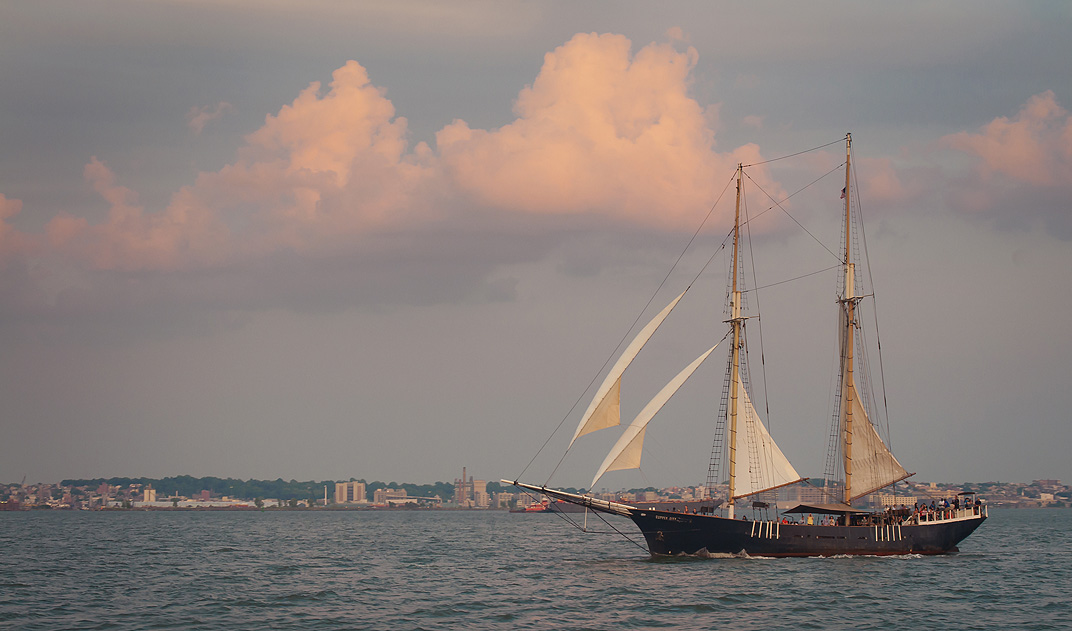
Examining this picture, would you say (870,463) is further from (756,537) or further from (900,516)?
(756,537)

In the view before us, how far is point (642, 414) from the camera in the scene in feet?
179

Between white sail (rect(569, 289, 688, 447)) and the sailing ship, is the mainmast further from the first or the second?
white sail (rect(569, 289, 688, 447))

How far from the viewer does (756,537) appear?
5569 centimetres

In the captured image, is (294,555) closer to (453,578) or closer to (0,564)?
(0,564)

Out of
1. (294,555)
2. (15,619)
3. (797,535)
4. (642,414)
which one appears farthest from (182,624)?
(294,555)

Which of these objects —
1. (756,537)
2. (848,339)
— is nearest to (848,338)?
(848,339)

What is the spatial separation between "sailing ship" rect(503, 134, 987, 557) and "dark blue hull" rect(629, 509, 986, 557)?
5cm

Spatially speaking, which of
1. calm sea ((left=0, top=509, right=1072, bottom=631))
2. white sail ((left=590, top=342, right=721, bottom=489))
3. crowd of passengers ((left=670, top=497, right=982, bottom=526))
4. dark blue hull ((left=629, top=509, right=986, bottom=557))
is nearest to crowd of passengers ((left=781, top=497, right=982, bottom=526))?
crowd of passengers ((left=670, top=497, right=982, bottom=526))

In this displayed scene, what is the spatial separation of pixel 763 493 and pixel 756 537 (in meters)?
4.07

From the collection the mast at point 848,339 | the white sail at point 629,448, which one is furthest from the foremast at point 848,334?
the white sail at point 629,448

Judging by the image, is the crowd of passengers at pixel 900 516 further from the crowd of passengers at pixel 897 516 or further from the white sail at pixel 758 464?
the white sail at pixel 758 464

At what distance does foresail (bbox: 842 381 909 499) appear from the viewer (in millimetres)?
62969

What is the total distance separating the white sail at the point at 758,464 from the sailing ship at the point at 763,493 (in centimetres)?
6

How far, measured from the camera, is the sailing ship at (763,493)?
54.1 meters
